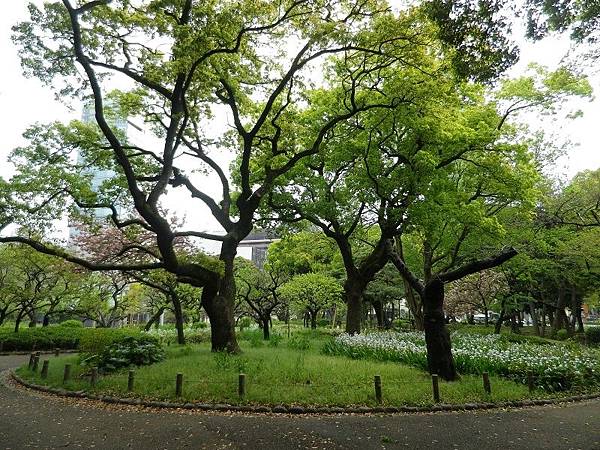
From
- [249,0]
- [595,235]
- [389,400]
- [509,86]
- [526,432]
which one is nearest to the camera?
[526,432]

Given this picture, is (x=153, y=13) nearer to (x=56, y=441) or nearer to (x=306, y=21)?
(x=306, y=21)

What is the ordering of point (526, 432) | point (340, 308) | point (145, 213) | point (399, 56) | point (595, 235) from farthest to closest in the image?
point (340, 308) → point (595, 235) → point (399, 56) → point (145, 213) → point (526, 432)

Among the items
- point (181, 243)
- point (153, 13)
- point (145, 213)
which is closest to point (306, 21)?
point (153, 13)

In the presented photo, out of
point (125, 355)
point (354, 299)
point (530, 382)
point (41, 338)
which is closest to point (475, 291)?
point (354, 299)

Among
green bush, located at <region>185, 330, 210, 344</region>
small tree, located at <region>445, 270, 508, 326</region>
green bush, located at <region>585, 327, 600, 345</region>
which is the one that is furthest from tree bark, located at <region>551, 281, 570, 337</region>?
green bush, located at <region>185, 330, 210, 344</region>

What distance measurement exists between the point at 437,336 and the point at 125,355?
979 centimetres

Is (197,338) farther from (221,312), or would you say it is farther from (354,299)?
(354,299)

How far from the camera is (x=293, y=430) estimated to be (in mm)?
6750

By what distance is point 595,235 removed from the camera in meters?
17.1

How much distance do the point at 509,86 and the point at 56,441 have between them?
1883 cm

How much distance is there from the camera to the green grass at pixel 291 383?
27.5 ft

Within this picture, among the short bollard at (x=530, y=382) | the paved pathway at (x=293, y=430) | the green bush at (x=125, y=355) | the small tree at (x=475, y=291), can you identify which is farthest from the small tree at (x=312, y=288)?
the paved pathway at (x=293, y=430)

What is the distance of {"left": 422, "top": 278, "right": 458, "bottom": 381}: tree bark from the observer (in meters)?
10.2

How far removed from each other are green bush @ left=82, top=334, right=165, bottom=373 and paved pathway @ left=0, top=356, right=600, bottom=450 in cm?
320
